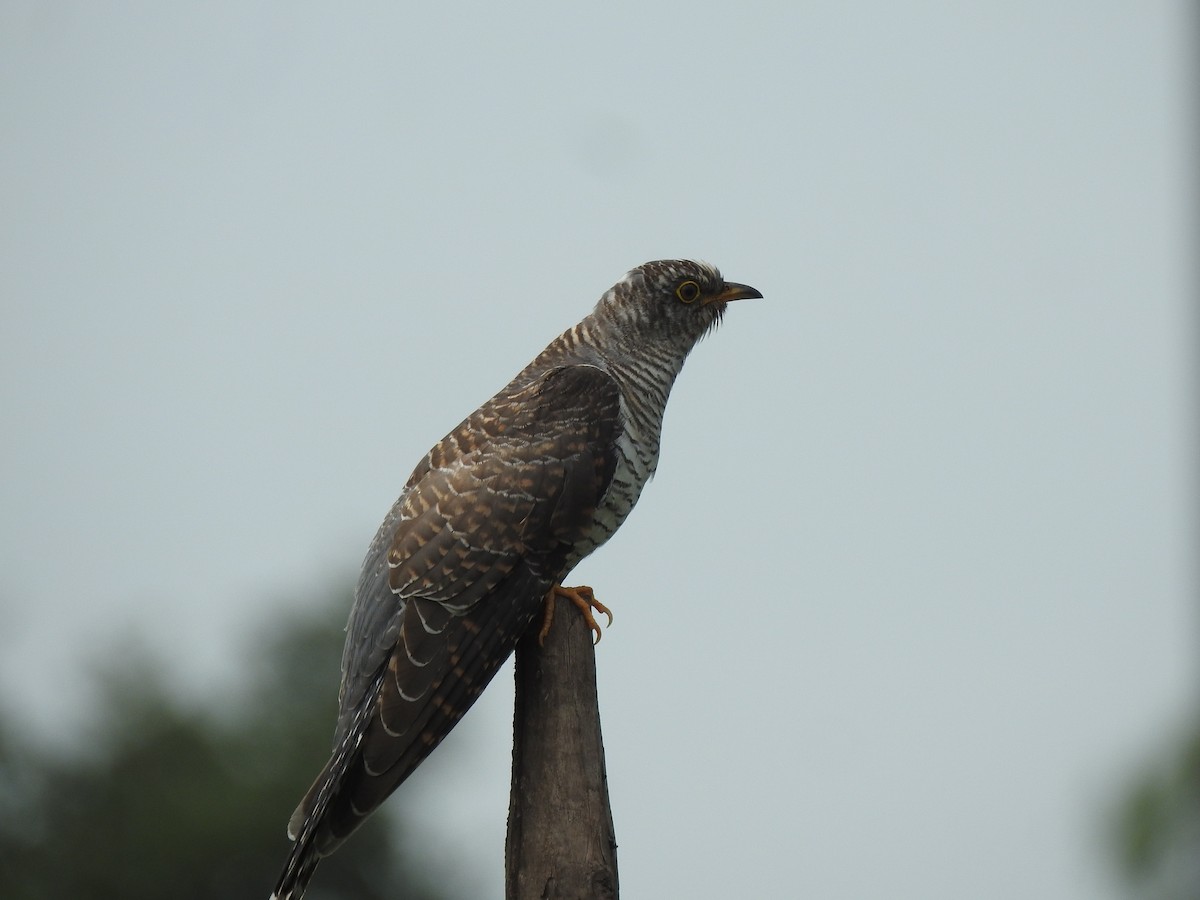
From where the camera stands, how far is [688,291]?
5.67 m

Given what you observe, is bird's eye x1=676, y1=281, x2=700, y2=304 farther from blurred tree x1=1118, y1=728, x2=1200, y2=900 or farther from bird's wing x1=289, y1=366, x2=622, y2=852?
blurred tree x1=1118, y1=728, x2=1200, y2=900

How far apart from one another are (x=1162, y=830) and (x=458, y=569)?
48.9 ft

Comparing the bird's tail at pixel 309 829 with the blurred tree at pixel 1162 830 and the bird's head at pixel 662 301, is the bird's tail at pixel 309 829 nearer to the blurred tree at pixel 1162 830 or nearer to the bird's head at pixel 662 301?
the bird's head at pixel 662 301

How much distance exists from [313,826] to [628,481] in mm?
1775

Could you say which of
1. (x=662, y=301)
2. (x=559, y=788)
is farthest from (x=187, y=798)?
(x=559, y=788)

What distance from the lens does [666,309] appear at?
5.64m

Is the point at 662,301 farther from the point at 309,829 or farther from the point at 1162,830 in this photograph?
the point at 1162,830

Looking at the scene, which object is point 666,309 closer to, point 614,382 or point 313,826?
point 614,382

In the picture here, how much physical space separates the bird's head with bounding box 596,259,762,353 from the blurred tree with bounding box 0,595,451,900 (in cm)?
947

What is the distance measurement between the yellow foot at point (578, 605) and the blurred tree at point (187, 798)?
9.62 metres

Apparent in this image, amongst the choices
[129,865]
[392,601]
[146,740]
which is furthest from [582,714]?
[146,740]

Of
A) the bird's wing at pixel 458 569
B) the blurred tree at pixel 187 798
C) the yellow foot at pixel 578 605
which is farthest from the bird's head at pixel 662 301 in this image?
the blurred tree at pixel 187 798

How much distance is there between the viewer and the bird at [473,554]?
170 inches

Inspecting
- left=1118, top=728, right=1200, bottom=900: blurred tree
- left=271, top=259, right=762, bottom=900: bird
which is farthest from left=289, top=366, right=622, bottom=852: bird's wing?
left=1118, top=728, right=1200, bottom=900: blurred tree
